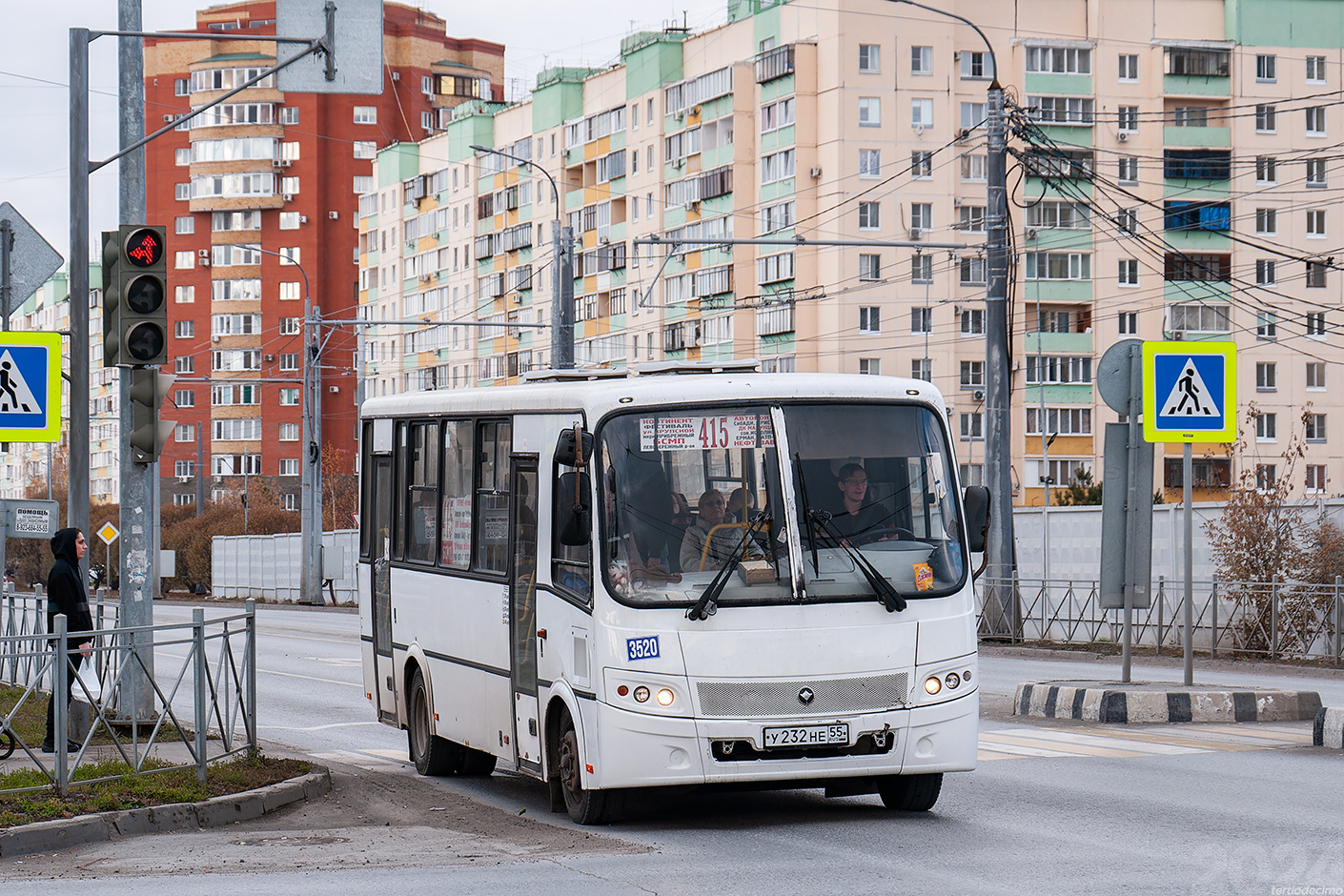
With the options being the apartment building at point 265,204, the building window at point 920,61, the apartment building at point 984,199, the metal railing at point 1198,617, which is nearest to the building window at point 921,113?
the apartment building at point 984,199

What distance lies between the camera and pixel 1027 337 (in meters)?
85.1

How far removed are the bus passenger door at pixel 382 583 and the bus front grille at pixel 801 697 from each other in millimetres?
4976

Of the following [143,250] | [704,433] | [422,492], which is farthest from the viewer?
[143,250]

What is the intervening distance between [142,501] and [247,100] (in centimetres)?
11148

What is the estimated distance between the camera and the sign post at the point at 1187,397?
17.4 meters

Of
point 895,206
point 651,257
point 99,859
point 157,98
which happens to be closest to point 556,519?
point 99,859

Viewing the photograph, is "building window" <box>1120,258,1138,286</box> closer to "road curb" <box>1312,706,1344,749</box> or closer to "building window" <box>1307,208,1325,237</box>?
"building window" <box>1307,208,1325,237</box>

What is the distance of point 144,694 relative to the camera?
12.6 m

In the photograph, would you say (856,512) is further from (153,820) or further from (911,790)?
(153,820)

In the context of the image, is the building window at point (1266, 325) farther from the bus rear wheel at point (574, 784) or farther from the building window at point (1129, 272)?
the bus rear wheel at point (574, 784)

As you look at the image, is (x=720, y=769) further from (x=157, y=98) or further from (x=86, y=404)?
(x=157, y=98)

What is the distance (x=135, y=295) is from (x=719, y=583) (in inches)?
238

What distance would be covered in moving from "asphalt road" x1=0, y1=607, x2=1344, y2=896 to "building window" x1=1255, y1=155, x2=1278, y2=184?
75.5 metres

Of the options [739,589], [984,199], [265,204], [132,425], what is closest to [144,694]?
[132,425]
